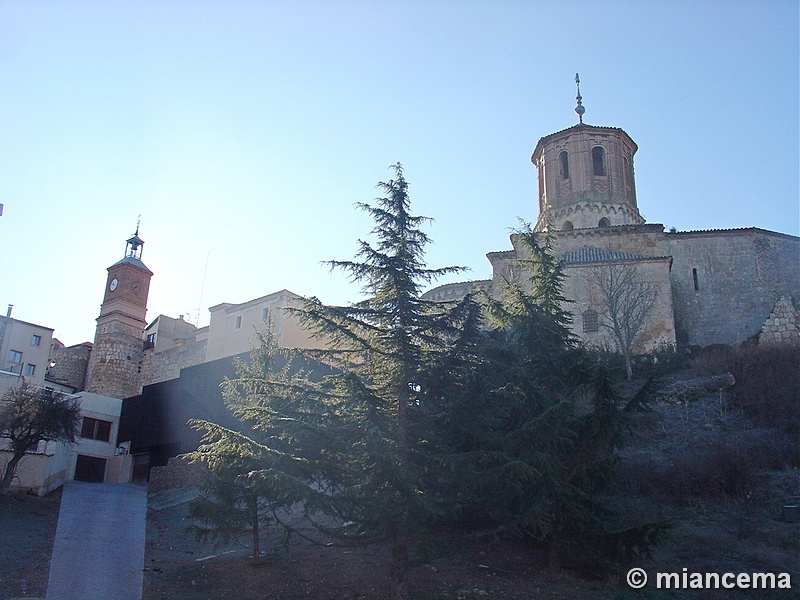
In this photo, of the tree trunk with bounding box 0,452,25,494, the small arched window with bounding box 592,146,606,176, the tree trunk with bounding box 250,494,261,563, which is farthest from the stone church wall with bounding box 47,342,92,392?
the tree trunk with bounding box 250,494,261,563

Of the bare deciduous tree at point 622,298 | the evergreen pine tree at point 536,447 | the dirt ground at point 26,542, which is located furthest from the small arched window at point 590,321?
the dirt ground at point 26,542

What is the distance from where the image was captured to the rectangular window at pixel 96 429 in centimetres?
2439

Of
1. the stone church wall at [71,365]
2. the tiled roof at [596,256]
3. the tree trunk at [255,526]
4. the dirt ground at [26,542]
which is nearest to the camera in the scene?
the dirt ground at [26,542]

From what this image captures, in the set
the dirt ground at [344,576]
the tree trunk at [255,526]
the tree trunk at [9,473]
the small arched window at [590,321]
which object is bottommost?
the dirt ground at [344,576]

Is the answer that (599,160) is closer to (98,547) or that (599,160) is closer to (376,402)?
(376,402)

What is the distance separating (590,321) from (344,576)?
16992mm

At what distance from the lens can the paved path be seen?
34.0ft

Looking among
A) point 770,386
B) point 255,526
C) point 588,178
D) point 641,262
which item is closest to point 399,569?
point 255,526

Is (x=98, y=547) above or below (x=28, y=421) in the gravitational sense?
below

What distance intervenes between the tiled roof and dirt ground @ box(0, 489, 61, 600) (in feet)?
62.1

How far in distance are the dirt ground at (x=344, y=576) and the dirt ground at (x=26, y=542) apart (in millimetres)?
1692

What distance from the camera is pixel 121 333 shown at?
36.5 meters

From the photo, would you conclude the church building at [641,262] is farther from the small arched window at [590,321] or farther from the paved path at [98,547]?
the paved path at [98,547]

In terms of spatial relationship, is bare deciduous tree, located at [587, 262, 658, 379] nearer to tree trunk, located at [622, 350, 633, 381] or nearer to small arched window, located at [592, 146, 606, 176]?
tree trunk, located at [622, 350, 633, 381]
